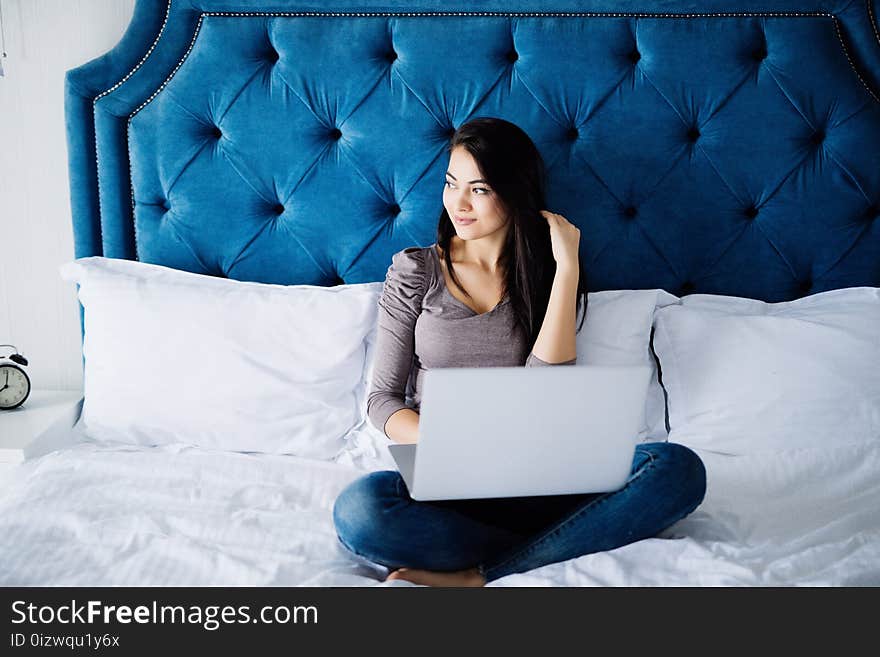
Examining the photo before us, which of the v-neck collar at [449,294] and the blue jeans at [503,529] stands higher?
the v-neck collar at [449,294]

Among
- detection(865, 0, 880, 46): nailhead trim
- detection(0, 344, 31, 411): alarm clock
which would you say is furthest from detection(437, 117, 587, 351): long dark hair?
detection(0, 344, 31, 411): alarm clock

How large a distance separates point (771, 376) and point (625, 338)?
32cm

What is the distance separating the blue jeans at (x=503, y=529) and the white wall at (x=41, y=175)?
119 cm

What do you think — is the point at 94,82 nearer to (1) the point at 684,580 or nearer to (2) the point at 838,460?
(1) the point at 684,580

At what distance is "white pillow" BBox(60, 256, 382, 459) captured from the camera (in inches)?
64.5

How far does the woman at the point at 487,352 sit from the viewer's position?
49.0 inches

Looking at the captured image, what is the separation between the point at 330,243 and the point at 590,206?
25.5 inches

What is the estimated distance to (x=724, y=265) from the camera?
193 cm

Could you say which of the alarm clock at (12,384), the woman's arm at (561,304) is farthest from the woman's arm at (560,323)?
the alarm clock at (12,384)

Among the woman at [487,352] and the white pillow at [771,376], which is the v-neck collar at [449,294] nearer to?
the woman at [487,352]

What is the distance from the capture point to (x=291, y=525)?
134 cm

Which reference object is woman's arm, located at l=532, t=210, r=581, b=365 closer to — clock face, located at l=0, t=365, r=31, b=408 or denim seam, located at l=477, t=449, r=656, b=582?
denim seam, located at l=477, t=449, r=656, b=582

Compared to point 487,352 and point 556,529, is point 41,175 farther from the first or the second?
point 556,529
